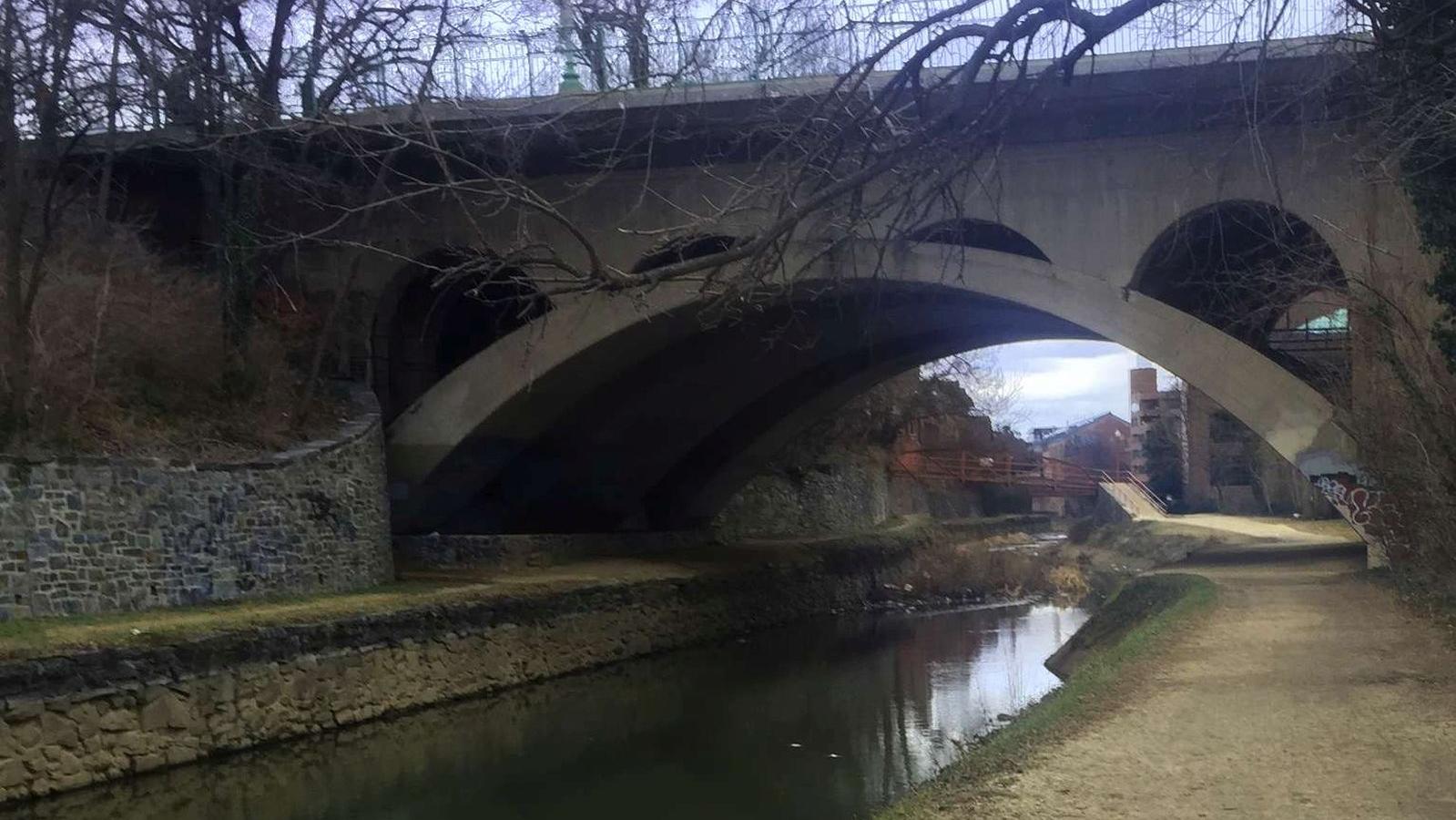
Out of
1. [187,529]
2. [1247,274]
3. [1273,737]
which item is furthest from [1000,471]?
[1273,737]

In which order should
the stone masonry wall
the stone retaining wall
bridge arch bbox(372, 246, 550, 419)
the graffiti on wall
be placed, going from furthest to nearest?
bridge arch bbox(372, 246, 550, 419) < the graffiti on wall < the stone masonry wall < the stone retaining wall

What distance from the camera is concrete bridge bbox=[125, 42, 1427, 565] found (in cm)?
1464

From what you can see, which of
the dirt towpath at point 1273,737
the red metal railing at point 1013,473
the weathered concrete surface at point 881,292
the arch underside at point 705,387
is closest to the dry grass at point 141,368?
the weathered concrete surface at point 881,292

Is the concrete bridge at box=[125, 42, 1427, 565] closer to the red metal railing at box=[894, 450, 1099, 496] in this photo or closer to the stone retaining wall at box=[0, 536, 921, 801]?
the stone retaining wall at box=[0, 536, 921, 801]

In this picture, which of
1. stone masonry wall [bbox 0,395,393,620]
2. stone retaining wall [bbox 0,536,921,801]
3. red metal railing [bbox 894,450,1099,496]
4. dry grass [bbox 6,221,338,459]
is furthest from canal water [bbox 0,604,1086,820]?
red metal railing [bbox 894,450,1099,496]

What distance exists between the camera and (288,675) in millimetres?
12469

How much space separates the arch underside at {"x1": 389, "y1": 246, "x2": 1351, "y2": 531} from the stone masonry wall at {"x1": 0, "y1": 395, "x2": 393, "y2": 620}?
2862 mm

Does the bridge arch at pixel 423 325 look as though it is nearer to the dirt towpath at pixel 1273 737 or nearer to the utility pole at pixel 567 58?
the utility pole at pixel 567 58

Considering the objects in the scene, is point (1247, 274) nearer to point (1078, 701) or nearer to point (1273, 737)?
point (1078, 701)

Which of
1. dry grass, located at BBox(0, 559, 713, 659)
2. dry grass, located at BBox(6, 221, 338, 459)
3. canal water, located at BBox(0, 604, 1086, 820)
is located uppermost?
dry grass, located at BBox(6, 221, 338, 459)

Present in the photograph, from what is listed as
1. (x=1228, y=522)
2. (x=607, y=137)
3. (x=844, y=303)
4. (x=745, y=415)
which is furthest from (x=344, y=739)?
(x=1228, y=522)

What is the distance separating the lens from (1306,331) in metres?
21.0

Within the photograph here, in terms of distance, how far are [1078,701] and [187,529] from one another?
841 cm

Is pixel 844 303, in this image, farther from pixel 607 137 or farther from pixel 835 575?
pixel 835 575
